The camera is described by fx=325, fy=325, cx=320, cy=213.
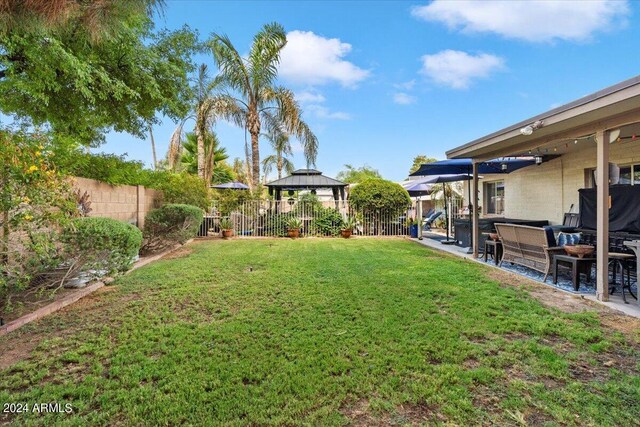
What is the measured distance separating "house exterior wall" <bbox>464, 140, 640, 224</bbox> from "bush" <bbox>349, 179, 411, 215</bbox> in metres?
3.83

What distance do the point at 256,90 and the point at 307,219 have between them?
5.64 m

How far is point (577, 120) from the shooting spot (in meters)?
4.73

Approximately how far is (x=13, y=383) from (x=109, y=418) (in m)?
1.05

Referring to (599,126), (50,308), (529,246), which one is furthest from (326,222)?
(50,308)

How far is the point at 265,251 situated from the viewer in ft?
29.8

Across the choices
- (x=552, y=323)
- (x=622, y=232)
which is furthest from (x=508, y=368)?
(x=622, y=232)

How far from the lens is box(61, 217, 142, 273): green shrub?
4246 millimetres

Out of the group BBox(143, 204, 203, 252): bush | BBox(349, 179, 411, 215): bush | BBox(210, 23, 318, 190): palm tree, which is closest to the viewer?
BBox(143, 204, 203, 252): bush

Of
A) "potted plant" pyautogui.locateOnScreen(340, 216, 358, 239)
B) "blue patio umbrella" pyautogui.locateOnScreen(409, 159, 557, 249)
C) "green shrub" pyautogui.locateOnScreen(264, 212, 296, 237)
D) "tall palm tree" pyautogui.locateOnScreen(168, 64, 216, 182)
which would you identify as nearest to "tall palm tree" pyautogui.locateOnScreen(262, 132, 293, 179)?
"tall palm tree" pyautogui.locateOnScreen(168, 64, 216, 182)

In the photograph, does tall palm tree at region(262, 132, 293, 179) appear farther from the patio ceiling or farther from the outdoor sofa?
the outdoor sofa

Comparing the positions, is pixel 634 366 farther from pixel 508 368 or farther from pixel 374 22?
pixel 374 22

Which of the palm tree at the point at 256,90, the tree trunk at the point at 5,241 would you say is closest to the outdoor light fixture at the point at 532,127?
the tree trunk at the point at 5,241

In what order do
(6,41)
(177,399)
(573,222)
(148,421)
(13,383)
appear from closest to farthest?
(148,421)
(177,399)
(13,383)
(6,41)
(573,222)

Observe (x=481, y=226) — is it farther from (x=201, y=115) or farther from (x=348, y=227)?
(x=201, y=115)
